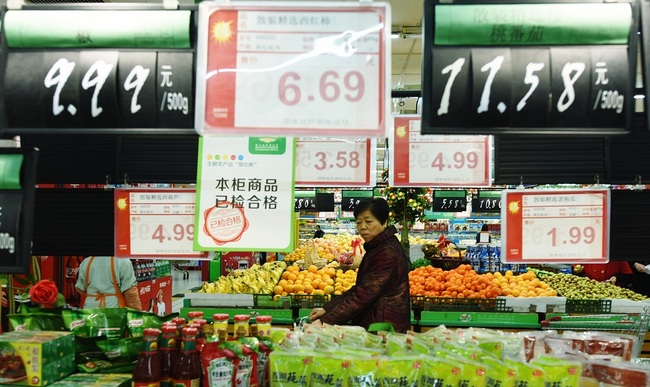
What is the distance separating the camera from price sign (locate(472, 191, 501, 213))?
10.7 m

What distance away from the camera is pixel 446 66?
72.3 inches

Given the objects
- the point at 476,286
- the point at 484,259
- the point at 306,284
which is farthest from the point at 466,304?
the point at 484,259

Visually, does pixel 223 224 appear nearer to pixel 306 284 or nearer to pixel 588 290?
pixel 306 284

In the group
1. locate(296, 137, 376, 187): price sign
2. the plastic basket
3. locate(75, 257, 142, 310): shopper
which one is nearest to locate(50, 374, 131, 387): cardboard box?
locate(296, 137, 376, 187): price sign

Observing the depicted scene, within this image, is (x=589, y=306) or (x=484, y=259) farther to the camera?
(x=484, y=259)

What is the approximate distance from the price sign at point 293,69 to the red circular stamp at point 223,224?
118 cm

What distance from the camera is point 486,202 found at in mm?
10820

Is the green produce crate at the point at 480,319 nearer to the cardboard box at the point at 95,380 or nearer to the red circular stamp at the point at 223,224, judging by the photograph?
the red circular stamp at the point at 223,224

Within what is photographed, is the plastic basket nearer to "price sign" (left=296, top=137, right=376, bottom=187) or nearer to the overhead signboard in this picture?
"price sign" (left=296, top=137, right=376, bottom=187)

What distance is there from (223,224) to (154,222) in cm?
79

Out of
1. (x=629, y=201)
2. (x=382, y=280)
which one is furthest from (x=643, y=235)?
(x=382, y=280)

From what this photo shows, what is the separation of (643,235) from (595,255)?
343mm

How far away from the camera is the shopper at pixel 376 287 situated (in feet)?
12.6

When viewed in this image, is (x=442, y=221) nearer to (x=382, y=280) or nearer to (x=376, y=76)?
(x=382, y=280)
